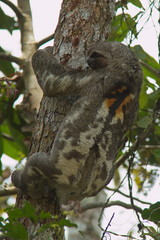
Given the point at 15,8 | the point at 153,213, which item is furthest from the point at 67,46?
the point at 15,8

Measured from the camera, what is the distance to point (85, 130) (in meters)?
4.55

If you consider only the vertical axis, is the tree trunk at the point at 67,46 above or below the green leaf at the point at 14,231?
above

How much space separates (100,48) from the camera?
5.16 metres

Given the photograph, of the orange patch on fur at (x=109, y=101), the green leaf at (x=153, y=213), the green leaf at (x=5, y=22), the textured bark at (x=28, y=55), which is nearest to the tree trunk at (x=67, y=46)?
the orange patch on fur at (x=109, y=101)

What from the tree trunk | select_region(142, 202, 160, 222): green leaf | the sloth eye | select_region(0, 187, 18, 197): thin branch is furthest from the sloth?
select_region(0, 187, 18, 197): thin branch

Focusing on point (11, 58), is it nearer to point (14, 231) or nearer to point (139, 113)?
point (139, 113)

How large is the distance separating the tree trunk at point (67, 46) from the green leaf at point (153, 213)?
98cm

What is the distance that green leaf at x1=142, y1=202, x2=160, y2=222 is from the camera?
4561mm

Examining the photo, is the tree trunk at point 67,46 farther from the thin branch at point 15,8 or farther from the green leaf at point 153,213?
the thin branch at point 15,8

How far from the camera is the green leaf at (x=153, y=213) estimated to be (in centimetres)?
456

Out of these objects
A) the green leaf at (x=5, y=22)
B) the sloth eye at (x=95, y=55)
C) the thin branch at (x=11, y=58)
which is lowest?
the sloth eye at (x=95, y=55)

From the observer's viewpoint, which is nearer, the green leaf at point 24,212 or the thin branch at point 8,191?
the green leaf at point 24,212

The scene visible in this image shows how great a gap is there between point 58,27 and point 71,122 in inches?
57.6

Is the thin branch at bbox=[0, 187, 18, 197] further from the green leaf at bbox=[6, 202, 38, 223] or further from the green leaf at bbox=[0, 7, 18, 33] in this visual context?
the green leaf at bbox=[0, 7, 18, 33]
